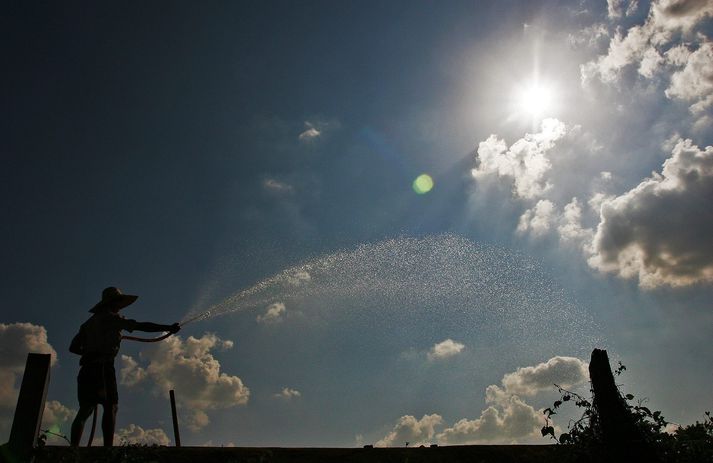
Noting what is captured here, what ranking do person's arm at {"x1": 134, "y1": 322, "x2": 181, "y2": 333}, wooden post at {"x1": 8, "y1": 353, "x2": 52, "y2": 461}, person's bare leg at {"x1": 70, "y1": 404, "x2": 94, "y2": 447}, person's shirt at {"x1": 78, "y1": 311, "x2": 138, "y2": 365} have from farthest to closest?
person's arm at {"x1": 134, "y1": 322, "x2": 181, "y2": 333} → person's shirt at {"x1": 78, "y1": 311, "x2": 138, "y2": 365} → person's bare leg at {"x1": 70, "y1": 404, "x2": 94, "y2": 447} → wooden post at {"x1": 8, "y1": 353, "x2": 52, "y2": 461}

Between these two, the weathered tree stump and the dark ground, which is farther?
the weathered tree stump

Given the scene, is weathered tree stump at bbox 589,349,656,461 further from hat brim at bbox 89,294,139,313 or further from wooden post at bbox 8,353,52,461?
hat brim at bbox 89,294,139,313

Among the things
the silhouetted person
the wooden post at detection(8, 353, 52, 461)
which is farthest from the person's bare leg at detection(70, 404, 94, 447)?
the wooden post at detection(8, 353, 52, 461)

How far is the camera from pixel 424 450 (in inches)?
323

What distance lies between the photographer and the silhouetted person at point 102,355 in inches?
392

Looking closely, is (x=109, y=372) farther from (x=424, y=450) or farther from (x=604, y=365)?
(x=604, y=365)

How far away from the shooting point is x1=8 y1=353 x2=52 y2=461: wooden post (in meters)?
6.96

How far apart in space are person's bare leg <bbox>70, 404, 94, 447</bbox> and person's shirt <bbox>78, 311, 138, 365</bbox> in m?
0.86

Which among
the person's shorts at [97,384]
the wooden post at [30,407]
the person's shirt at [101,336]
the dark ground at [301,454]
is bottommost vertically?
the dark ground at [301,454]

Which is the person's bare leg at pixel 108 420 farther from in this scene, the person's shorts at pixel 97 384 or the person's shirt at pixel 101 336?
the person's shirt at pixel 101 336

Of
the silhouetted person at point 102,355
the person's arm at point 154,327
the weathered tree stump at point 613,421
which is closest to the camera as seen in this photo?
the weathered tree stump at point 613,421

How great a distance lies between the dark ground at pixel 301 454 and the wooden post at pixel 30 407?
30 centimetres

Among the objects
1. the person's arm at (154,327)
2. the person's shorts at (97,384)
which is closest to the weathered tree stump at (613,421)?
the person's arm at (154,327)

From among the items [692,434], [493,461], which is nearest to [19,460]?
[493,461]
